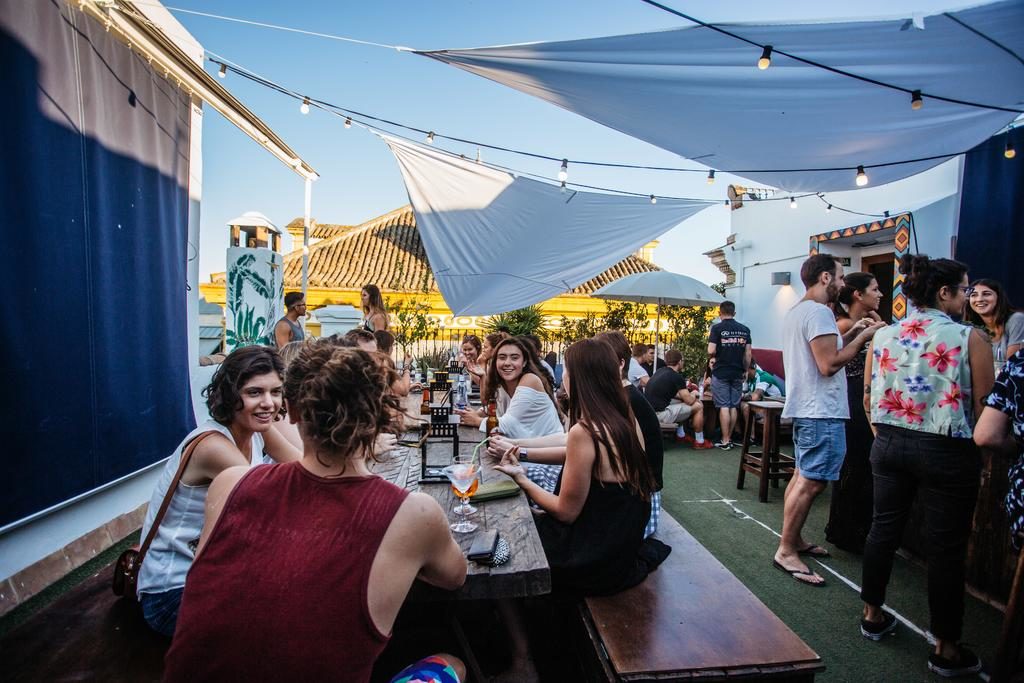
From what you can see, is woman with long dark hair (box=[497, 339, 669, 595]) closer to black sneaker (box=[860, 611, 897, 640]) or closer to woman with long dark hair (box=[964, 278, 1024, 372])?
black sneaker (box=[860, 611, 897, 640])

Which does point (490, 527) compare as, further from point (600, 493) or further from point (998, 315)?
point (998, 315)

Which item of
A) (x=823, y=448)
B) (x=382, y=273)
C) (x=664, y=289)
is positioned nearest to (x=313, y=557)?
(x=823, y=448)

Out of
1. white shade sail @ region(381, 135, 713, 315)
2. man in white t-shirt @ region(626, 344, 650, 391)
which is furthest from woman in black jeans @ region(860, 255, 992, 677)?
man in white t-shirt @ region(626, 344, 650, 391)

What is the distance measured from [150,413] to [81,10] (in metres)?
2.50

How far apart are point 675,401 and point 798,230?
12.6 feet

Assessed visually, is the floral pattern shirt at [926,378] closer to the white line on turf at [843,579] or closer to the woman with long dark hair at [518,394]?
the white line on turf at [843,579]

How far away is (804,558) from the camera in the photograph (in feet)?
10.6

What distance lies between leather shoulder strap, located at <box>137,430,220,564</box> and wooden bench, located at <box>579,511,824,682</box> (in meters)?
1.42

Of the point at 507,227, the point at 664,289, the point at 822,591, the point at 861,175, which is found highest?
the point at 861,175

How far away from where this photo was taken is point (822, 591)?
281 cm

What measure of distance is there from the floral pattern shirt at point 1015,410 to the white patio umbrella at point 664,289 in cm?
538

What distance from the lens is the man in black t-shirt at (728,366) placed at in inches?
237

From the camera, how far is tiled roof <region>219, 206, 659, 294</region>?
15453 millimetres

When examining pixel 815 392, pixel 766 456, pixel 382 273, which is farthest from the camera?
pixel 382 273
